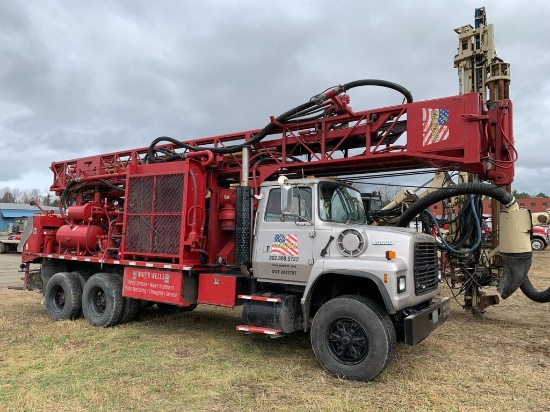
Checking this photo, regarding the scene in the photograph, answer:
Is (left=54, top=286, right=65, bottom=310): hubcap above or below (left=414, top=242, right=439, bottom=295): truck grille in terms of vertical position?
below

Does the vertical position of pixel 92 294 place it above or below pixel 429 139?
below

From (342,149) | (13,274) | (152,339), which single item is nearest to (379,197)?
(342,149)

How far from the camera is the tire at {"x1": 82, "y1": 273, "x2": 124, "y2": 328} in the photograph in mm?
7516

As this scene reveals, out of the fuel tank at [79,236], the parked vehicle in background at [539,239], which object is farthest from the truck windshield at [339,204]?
the parked vehicle in background at [539,239]

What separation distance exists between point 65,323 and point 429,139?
6.84 metres

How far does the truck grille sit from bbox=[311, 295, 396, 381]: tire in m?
0.66

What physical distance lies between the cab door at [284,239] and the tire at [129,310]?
293 centimetres

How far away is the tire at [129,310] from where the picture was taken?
25.2 ft

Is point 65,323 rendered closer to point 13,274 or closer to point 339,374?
point 339,374

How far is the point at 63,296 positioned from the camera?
8.48 metres

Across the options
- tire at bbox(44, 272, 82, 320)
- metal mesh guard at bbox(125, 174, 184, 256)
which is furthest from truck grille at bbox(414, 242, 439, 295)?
tire at bbox(44, 272, 82, 320)

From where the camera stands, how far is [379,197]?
A: 7.65 m

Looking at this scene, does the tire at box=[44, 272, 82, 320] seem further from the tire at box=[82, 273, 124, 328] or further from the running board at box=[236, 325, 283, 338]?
the running board at box=[236, 325, 283, 338]

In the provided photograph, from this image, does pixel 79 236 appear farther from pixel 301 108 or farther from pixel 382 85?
pixel 382 85
